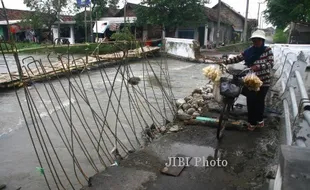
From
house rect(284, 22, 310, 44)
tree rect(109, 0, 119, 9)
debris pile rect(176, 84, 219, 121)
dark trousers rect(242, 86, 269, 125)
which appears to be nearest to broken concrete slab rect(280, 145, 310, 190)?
dark trousers rect(242, 86, 269, 125)

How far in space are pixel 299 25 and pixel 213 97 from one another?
54.1 ft

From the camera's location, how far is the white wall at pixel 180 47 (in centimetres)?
1816

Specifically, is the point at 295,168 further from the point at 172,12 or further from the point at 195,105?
the point at 172,12

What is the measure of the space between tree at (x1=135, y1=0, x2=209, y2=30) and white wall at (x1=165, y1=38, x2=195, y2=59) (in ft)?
13.8

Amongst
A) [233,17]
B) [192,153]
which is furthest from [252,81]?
[233,17]

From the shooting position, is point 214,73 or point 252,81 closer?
point 252,81

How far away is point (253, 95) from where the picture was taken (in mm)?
4711

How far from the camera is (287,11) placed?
67.5 ft

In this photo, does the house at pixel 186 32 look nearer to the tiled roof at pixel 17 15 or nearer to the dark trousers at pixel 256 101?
the tiled roof at pixel 17 15

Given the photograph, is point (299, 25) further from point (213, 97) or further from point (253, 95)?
point (253, 95)

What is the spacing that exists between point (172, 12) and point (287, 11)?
848cm

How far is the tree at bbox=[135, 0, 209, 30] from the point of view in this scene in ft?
74.8

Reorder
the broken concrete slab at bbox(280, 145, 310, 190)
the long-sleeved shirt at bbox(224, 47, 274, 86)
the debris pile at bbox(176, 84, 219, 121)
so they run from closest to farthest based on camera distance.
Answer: the broken concrete slab at bbox(280, 145, 310, 190), the long-sleeved shirt at bbox(224, 47, 274, 86), the debris pile at bbox(176, 84, 219, 121)

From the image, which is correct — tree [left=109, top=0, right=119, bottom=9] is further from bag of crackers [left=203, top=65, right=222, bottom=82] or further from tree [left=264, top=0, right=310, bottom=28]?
bag of crackers [left=203, top=65, right=222, bottom=82]
